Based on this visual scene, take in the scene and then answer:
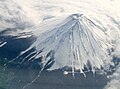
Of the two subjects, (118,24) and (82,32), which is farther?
(118,24)

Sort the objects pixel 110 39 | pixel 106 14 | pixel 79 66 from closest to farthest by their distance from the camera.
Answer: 1. pixel 79 66
2. pixel 110 39
3. pixel 106 14

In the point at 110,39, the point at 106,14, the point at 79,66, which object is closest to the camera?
the point at 79,66

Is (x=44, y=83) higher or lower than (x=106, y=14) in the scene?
lower

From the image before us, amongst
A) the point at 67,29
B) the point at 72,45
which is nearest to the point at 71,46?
the point at 72,45

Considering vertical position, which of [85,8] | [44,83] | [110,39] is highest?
[85,8]

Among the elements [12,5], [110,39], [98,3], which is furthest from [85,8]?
[12,5]

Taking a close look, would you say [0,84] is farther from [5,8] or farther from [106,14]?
[106,14]

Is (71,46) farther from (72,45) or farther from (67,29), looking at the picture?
(67,29)

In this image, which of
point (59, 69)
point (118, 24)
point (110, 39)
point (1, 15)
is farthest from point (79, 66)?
point (1, 15)

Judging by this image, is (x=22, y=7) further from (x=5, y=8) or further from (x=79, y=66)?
(x=79, y=66)
